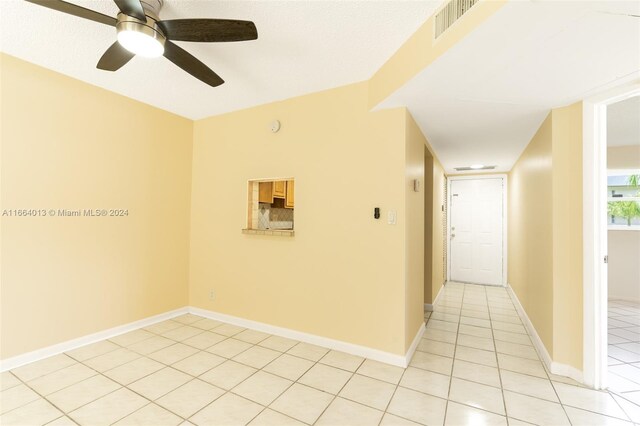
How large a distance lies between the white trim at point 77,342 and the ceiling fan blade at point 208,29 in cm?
292

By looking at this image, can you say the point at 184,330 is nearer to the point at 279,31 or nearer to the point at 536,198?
the point at 279,31

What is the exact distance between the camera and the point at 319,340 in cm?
291

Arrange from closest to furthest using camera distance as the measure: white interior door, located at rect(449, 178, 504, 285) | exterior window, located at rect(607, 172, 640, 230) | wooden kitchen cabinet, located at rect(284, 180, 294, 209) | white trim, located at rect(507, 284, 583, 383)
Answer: white trim, located at rect(507, 284, 583, 383)
wooden kitchen cabinet, located at rect(284, 180, 294, 209)
exterior window, located at rect(607, 172, 640, 230)
white interior door, located at rect(449, 178, 504, 285)

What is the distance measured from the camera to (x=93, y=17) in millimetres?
1646

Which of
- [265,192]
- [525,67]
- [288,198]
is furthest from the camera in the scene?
[288,198]

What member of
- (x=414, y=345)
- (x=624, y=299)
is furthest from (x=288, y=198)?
(x=624, y=299)

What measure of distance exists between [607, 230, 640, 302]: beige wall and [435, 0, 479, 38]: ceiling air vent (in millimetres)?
5077

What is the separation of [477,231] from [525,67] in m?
4.66

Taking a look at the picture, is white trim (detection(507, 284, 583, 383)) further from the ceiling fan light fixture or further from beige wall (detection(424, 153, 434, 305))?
the ceiling fan light fixture

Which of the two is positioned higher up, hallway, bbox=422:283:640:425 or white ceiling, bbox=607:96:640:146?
white ceiling, bbox=607:96:640:146

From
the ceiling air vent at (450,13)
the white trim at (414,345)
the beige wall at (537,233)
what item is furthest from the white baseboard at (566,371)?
the ceiling air vent at (450,13)

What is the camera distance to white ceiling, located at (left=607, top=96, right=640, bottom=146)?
2767mm

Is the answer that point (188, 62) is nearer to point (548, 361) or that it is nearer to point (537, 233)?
point (537, 233)

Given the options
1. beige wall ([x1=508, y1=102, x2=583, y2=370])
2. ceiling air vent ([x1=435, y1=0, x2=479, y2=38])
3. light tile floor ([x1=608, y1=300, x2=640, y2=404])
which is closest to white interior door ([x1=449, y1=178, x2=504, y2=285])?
light tile floor ([x1=608, y1=300, x2=640, y2=404])
